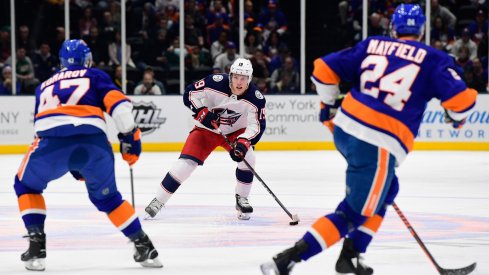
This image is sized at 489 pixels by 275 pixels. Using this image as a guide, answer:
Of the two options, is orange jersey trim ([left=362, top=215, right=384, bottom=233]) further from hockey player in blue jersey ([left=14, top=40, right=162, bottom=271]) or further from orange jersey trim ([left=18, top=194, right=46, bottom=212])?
orange jersey trim ([left=18, top=194, right=46, bottom=212])

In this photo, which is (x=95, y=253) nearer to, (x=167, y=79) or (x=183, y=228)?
(x=183, y=228)

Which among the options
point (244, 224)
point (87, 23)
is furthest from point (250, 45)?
point (244, 224)

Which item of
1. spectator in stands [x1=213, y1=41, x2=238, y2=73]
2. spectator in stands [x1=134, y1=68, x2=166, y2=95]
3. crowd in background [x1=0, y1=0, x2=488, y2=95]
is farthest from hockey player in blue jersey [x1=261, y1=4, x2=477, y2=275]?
spectator in stands [x1=213, y1=41, x2=238, y2=73]

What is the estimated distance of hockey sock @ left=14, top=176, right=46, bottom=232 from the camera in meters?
4.70

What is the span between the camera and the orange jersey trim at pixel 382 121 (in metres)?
4.11

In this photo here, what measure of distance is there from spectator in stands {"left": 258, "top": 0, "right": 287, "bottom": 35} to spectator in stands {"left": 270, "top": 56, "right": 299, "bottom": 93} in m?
0.67

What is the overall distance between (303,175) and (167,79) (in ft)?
13.9

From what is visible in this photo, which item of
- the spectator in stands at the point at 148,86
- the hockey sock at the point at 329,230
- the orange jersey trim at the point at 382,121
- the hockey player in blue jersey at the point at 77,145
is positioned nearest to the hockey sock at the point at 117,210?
the hockey player in blue jersey at the point at 77,145

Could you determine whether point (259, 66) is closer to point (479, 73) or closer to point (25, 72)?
point (479, 73)

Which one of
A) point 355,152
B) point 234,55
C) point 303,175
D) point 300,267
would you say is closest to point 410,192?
point 303,175

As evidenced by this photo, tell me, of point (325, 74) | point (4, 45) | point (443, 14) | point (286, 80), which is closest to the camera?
point (325, 74)

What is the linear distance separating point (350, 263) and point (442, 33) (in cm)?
974

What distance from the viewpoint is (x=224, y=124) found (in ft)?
22.7

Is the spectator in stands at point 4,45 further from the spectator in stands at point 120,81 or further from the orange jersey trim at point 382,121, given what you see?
the orange jersey trim at point 382,121
